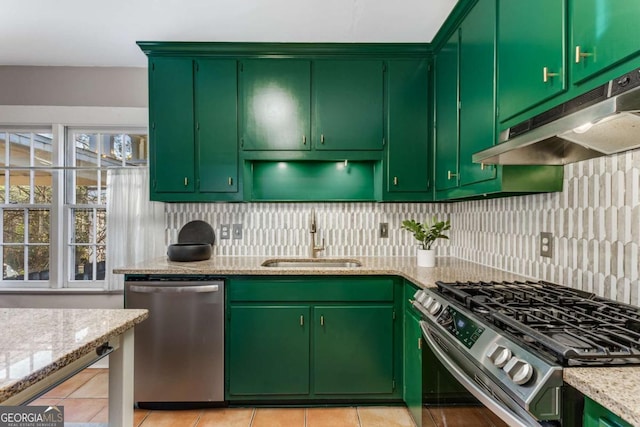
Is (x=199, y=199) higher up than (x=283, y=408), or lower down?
higher up

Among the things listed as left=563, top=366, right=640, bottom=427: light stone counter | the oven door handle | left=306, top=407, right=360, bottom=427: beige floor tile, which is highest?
left=563, top=366, right=640, bottom=427: light stone counter

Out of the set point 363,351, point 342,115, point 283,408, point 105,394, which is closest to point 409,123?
point 342,115

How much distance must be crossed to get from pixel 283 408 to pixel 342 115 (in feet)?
6.71

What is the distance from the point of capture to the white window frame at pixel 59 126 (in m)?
2.97

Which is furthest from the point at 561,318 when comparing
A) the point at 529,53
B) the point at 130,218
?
the point at 130,218

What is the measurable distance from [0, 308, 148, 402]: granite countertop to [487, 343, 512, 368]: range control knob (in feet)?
3.85

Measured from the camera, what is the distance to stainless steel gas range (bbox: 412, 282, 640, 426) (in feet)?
2.79

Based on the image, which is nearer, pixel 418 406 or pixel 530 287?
pixel 530 287

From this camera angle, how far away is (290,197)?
2.90 metres

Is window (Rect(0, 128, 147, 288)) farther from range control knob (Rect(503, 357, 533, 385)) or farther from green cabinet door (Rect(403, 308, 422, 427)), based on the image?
range control knob (Rect(503, 357, 533, 385))

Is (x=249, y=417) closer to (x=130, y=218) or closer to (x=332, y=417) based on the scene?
(x=332, y=417)

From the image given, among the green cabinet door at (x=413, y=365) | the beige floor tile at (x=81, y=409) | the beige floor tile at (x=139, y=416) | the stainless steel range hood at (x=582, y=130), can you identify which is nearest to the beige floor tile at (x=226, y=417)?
the beige floor tile at (x=139, y=416)

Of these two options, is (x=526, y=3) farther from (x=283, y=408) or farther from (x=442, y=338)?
(x=283, y=408)

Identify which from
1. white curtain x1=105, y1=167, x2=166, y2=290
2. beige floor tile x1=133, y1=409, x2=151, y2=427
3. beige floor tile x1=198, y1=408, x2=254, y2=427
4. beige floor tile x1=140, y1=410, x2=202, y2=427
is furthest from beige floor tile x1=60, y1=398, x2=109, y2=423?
white curtain x1=105, y1=167, x2=166, y2=290
